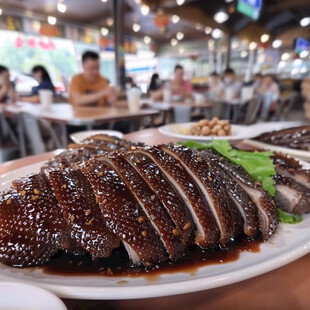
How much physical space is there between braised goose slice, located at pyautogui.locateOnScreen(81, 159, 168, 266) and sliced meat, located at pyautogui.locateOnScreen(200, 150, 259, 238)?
1.12 feet

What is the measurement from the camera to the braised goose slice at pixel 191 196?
2.90ft

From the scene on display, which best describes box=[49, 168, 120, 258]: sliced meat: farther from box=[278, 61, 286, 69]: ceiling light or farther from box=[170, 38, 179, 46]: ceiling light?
box=[170, 38, 179, 46]: ceiling light

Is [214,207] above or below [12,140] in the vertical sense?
above

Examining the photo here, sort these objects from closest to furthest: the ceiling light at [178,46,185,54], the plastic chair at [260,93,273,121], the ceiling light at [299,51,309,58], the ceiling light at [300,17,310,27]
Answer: the plastic chair at [260,93,273,121], the ceiling light at [299,51,309,58], the ceiling light at [300,17,310,27], the ceiling light at [178,46,185,54]

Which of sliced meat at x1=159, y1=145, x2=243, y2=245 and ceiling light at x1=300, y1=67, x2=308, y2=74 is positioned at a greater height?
ceiling light at x1=300, y1=67, x2=308, y2=74

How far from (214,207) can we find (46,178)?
635 millimetres

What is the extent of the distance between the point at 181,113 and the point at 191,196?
19.0ft

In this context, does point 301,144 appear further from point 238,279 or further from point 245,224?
point 238,279

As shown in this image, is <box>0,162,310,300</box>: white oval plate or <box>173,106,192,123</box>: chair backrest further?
<box>173,106,192,123</box>: chair backrest

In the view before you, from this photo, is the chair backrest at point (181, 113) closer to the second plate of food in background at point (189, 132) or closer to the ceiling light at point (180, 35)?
the second plate of food in background at point (189, 132)

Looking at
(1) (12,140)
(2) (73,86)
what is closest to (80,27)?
(2) (73,86)

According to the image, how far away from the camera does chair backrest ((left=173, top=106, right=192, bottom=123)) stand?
6.45 m

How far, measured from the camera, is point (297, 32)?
1276 centimetres

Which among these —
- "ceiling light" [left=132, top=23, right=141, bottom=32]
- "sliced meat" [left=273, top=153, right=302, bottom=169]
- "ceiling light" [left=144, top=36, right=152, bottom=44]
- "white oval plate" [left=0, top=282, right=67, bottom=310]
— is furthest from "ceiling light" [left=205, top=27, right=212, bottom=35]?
"white oval plate" [left=0, top=282, right=67, bottom=310]
